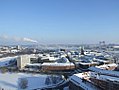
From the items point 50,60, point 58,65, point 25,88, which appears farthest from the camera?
point 50,60

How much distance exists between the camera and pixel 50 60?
1373 inches

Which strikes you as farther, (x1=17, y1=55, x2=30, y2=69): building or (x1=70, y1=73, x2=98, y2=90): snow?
(x1=17, y1=55, x2=30, y2=69): building

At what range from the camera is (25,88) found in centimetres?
1592

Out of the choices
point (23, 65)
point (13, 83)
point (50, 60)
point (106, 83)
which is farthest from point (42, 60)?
point (106, 83)

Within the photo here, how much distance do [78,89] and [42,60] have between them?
2129 cm

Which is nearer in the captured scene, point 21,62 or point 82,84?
point 82,84

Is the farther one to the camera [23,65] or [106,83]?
[23,65]

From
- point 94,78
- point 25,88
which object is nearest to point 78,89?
point 94,78

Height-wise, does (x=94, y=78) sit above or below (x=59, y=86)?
above

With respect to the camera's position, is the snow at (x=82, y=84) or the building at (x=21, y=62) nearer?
the snow at (x=82, y=84)

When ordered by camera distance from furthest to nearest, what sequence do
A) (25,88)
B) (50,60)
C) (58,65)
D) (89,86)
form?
(50,60) → (58,65) → (25,88) → (89,86)

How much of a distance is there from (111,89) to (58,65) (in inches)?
668

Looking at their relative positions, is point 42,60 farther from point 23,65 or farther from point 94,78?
point 94,78

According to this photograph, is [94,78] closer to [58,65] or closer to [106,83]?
[106,83]
